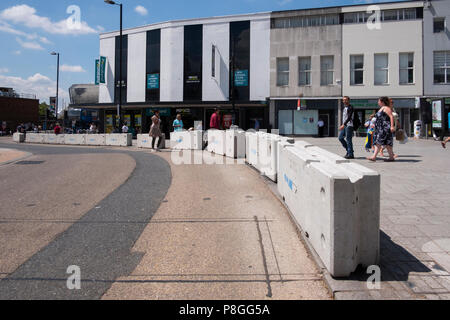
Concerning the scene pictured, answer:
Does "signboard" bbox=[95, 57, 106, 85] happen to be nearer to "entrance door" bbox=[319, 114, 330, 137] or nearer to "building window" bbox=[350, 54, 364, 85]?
"entrance door" bbox=[319, 114, 330, 137]

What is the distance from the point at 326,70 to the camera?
3097cm

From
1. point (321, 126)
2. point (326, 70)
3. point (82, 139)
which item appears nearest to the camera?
point (82, 139)

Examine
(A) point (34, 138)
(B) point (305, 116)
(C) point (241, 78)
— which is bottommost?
(A) point (34, 138)

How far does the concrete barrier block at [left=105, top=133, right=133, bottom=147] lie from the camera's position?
2306 centimetres

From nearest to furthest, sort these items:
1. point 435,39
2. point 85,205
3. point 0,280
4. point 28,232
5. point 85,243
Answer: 1. point 0,280
2. point 85,243
3. point 28,232
4. point 85,205
5. point 435,39

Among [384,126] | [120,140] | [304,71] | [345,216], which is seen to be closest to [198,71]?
[304,71]

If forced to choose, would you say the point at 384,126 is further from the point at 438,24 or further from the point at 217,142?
the point at 438,24

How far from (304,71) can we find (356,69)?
4.07m

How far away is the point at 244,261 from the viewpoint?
12.3 feet

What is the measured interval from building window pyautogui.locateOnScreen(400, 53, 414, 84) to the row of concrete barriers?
21.2 metres

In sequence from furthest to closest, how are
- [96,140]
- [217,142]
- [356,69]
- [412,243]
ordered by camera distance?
[356,69] → [96,140] → [217,142] → [412,243]
